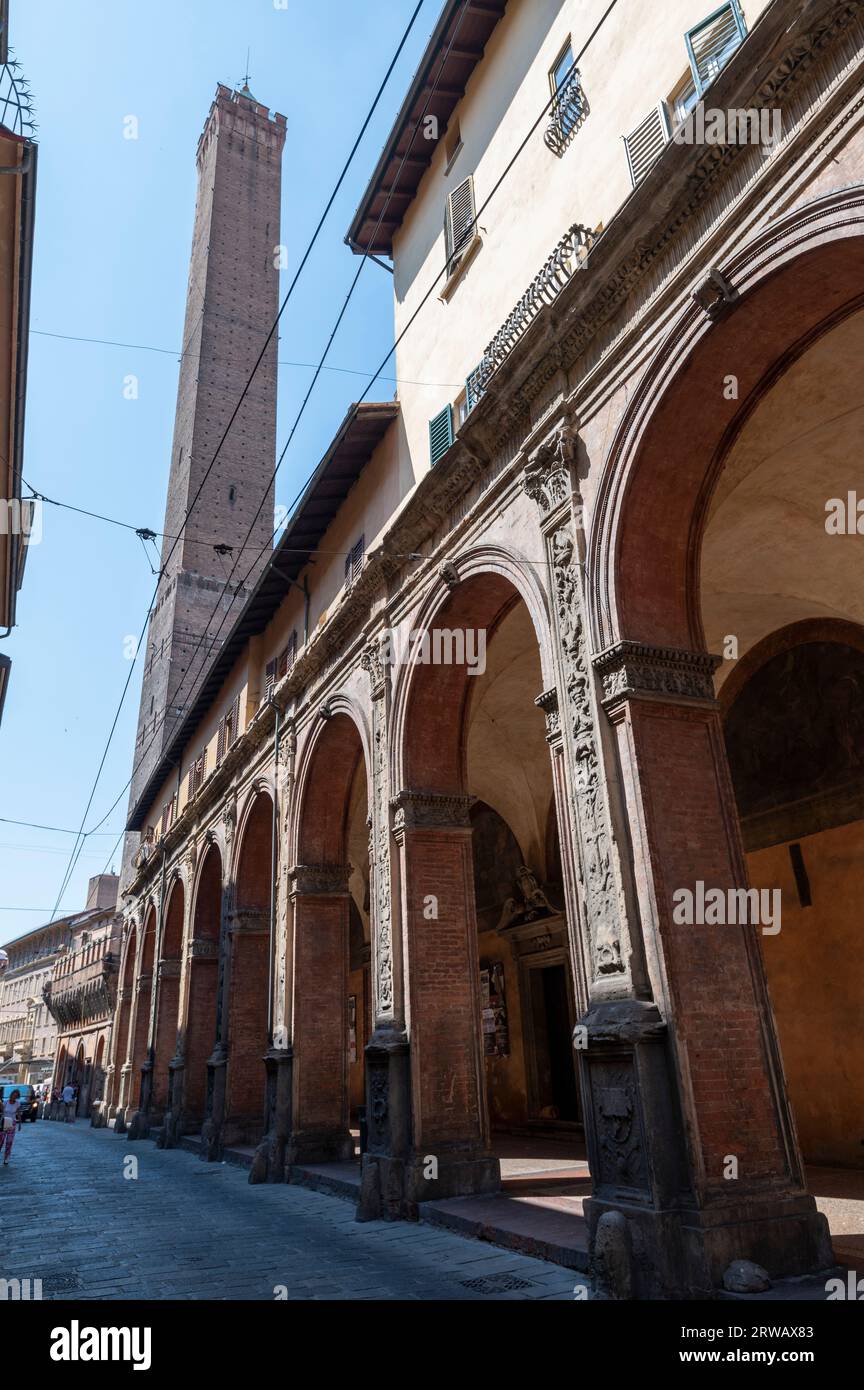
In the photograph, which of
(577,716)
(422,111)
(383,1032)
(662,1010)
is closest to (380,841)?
(383,1032)

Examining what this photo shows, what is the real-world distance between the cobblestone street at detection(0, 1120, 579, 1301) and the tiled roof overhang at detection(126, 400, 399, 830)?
813 cm

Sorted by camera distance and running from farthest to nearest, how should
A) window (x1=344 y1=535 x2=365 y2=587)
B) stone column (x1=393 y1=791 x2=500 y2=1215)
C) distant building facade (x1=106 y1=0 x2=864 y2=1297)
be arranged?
window (x1=344 y1=535 x2=365 y2=587)
stone column (x1=393 y1=791 x2=500 y2=1215)
distant building facade (x1=106 y1=0 x2=864 y2=1297)

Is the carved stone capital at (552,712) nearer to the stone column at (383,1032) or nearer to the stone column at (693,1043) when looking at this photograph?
the stone column at (693,1043)

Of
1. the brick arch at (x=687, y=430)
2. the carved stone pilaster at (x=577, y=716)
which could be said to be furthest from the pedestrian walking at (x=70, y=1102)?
the brick arch at (x=687, y=430)

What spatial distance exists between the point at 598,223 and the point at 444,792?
5720mm

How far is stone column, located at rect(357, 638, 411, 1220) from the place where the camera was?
8.91 meters

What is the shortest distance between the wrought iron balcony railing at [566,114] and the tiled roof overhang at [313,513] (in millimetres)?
3948

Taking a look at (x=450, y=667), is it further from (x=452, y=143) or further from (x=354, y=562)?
(x=452, y=143)

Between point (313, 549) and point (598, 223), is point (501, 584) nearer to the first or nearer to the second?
point (598, 223)

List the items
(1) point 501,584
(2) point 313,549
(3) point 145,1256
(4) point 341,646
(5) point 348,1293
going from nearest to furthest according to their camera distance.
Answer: (5) point 348,1293
(3) point 145,1256
(1) point 501,584
(4) point 341,646
(2) point 313,549

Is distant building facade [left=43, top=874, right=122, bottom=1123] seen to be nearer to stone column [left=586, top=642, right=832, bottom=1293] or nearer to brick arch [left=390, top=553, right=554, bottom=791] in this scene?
brick arch [left=390, top=553, right=554, bottom=791]

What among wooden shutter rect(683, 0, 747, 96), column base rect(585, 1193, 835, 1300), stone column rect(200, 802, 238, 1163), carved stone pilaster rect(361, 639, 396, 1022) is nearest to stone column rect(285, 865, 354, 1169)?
carved stone pilaster rect(361, 639, 396, 1022)

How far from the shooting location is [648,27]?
304 inches
